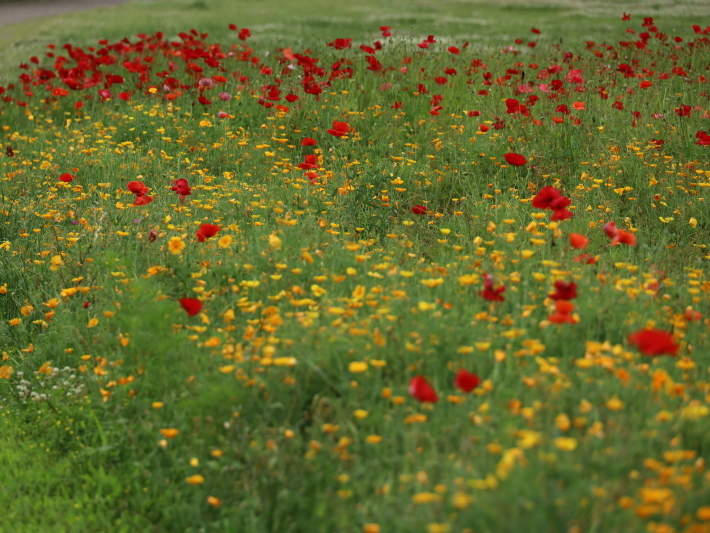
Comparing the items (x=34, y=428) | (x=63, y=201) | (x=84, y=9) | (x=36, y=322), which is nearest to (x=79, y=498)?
(x=34, y=428)

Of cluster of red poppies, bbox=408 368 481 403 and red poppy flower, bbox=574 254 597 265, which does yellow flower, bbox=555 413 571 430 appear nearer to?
cluster of red poppies, bbox=408 368 481 403

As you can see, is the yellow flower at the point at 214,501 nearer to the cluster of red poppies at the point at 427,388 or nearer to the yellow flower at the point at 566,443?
the cluster of red poppies at the point at 427,388

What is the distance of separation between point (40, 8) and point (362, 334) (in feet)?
65.9

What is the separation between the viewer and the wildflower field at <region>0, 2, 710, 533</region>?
216 cm

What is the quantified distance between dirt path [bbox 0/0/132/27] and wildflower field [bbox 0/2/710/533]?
13.6 m

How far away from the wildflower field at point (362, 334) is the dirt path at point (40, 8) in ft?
44.5

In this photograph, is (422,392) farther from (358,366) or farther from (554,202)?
(554,202)

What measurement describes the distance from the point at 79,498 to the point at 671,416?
2.04 m

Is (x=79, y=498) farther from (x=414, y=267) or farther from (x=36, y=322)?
(x=414, y=267)

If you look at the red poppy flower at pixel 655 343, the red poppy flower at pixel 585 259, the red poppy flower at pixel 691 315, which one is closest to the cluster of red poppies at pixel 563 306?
the red poppy flower at pixel 655 343

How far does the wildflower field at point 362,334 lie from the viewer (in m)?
2.16

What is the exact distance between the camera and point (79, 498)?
2729 millimetres

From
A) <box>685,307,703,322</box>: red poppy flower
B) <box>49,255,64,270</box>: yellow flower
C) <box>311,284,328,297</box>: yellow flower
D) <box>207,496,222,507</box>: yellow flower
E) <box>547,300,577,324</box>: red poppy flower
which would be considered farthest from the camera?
<box>49,255,64,270</box>: yellow flower

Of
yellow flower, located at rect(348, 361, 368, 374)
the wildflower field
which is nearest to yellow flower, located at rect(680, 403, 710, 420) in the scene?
the wildflower field
